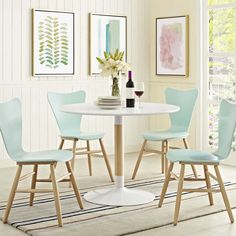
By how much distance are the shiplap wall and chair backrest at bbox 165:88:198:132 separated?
4.66ft

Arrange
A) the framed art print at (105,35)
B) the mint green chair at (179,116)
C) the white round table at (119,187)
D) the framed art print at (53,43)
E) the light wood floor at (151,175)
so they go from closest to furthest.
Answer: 1. the light wood floor at (151,175)
2. the white round table at (119,187)
3. the mint green chair at (179,116)
4. the framed art print at (53,43)
5. the framed art print at (105,35)

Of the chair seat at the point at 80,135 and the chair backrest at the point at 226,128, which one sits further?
the chair seat at the point at 80,135

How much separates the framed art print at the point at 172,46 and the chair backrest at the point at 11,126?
9.94ft

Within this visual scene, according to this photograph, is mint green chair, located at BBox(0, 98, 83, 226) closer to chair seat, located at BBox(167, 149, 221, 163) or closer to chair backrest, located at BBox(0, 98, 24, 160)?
chair backrest, located at BBox(0, 98, 24, 160)

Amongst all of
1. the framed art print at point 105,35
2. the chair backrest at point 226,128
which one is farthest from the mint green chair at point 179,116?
the framed art print at point 105,35

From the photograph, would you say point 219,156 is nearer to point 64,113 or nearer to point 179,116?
point 179,116

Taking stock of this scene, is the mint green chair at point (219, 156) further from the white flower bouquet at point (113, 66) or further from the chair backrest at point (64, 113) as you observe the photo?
the chair backrest at point (64, 113)

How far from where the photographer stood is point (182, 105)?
5.77m

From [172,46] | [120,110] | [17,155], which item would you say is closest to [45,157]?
[17,155]

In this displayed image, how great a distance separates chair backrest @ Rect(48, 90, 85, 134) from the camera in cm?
550

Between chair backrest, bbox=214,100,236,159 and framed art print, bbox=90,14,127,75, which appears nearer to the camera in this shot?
chair backrest, bbox=214,100,236,159

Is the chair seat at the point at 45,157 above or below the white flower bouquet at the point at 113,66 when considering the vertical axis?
below

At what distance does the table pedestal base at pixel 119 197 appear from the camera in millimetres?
4641

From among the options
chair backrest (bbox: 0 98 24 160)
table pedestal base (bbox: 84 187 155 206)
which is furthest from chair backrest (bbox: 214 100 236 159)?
chair backrest (bbox: 0 98 24 160)
